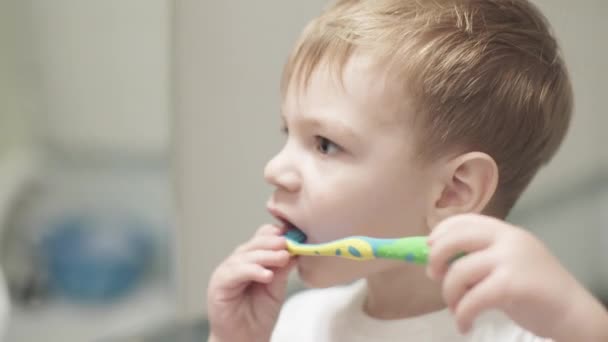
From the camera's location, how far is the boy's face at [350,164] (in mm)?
619

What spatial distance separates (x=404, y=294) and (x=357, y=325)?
0.06 meters

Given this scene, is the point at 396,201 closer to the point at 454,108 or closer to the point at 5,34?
the point at 454,108

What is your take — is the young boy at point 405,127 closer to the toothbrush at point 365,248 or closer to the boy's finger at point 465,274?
the toothbrush at point 365,248

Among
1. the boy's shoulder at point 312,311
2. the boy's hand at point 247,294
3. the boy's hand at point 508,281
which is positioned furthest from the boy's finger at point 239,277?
the boy's hand at point 508,281

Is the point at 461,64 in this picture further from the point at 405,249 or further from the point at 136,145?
the point at 136,145

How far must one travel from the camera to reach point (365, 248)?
Result: 55 cm

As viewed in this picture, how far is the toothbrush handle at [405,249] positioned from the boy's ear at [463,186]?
126 mm

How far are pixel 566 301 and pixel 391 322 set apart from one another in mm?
264

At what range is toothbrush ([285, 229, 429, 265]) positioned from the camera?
495mm

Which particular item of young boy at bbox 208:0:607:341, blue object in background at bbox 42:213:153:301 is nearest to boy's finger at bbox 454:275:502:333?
young boy at bbox 208:0:607:341

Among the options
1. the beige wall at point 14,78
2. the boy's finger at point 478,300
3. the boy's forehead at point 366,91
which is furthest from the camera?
the beige wall at point 14,78

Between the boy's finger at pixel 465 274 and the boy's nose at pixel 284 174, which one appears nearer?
the boy's finger at pixel 465 274

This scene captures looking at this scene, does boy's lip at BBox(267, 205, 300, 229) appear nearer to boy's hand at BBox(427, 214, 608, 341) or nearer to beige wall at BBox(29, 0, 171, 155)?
boy's hand at BBox(427, 214, 608, 341)

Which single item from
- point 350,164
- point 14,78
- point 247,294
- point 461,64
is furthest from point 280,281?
point 14,78
